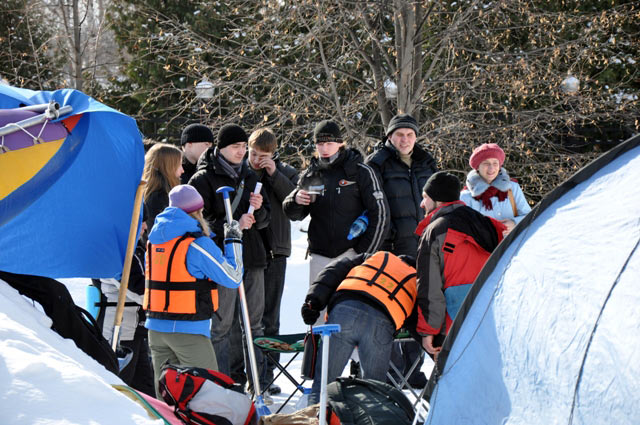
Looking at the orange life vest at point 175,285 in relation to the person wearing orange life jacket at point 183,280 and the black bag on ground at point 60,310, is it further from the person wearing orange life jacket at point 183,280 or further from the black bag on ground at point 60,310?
the black bag on ground at point 60,310

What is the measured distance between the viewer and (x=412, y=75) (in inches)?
357

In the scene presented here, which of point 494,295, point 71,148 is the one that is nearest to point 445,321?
point 494,295

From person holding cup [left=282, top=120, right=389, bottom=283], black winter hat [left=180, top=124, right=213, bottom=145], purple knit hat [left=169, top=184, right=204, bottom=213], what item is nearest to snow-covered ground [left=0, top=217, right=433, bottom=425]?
purple knit hat [left=169, top=184, right=204, bottom=213]

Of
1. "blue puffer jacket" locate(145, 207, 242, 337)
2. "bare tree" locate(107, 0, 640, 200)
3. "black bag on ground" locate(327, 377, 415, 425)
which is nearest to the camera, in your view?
"black bag on ground" locate(327, 377, 415, 425)

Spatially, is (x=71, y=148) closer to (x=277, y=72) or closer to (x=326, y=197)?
(x=326, y=197)

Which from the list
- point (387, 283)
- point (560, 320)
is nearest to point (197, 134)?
point (387, 283)

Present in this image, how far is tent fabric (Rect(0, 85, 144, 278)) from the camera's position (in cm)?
398

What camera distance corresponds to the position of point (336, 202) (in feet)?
19.1

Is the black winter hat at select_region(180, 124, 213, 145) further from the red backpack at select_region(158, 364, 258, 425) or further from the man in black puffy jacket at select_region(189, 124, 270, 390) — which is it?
the red backpack at select_region(158, 364, 258, 425)

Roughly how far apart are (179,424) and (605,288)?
6.22 ft

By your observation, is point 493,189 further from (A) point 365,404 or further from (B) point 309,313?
(A) point 365,404

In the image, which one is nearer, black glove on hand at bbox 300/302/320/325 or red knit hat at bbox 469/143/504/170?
black glove on hand at bbox 300/302/320/325

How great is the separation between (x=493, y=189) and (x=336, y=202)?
3.99 feet

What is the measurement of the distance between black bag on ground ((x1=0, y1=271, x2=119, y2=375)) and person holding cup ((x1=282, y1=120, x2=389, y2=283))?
7.56 feet
